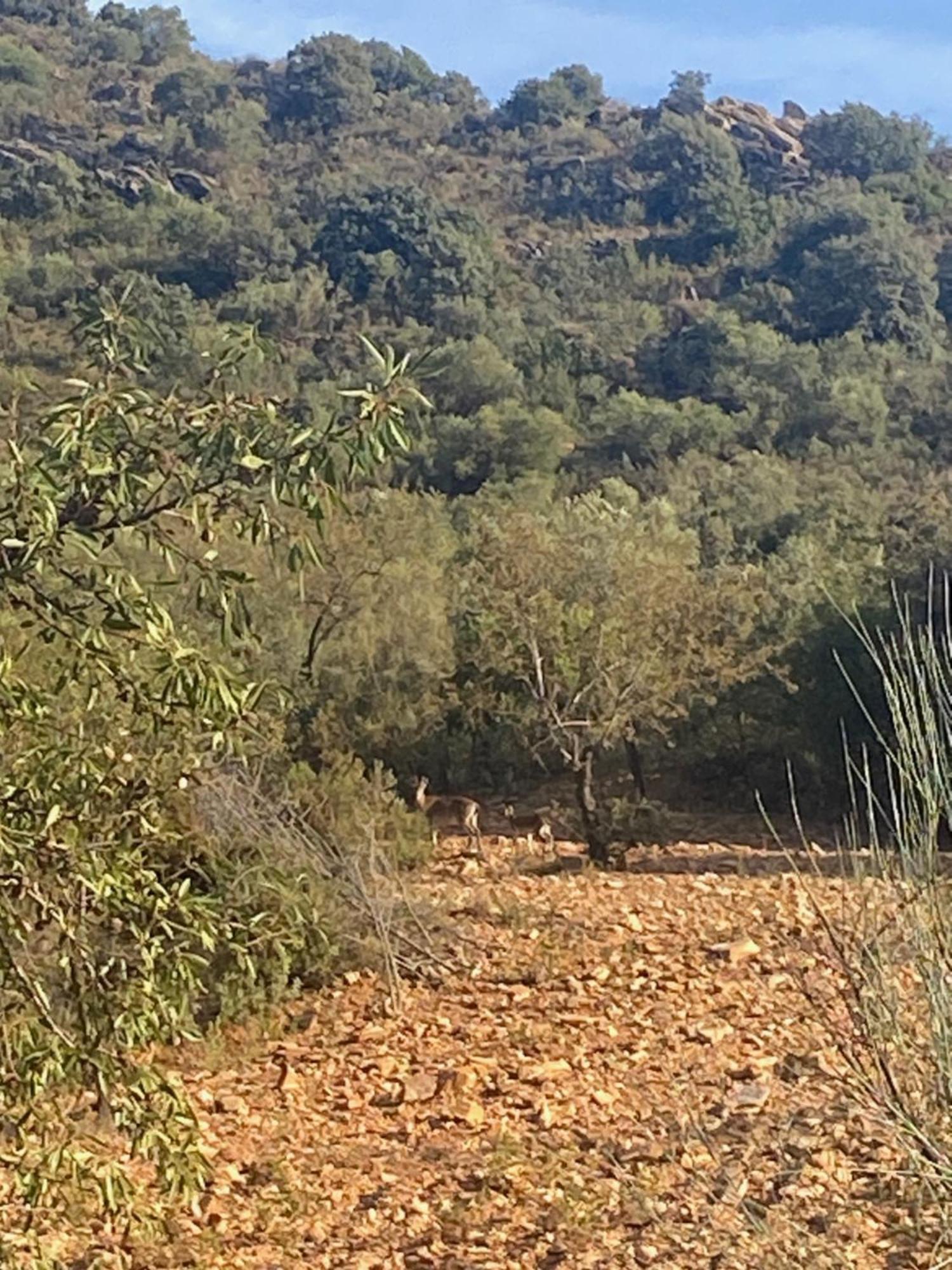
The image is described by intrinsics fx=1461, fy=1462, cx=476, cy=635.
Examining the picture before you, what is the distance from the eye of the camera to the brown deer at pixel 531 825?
1181 centimetres

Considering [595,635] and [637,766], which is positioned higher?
[595,635]

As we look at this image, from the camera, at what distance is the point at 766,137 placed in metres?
64.1

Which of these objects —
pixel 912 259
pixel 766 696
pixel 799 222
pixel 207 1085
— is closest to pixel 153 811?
pixel 207 1085

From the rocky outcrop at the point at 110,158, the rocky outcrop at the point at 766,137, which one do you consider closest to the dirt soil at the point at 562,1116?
the rocky outcrop at the point at 110,158

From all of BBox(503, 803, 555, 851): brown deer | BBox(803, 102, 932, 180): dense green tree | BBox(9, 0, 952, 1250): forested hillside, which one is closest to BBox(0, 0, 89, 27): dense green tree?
BBox(9, 0, 952, 1250): forested hillside

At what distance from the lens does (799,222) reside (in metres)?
52.5

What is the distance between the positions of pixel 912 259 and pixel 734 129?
1978 centimetres

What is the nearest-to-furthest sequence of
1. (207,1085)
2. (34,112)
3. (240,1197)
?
(240,1197) → (207,1085) → (34,112)

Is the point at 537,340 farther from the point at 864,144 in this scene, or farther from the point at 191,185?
the point at 864,144

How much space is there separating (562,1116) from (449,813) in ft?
25.0

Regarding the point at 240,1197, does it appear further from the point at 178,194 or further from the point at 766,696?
the point at 178,194

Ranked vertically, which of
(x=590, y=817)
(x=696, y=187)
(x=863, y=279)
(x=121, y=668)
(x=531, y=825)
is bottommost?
(x=531, y=825)

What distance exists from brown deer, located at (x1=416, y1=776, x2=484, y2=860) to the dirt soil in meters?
3.58

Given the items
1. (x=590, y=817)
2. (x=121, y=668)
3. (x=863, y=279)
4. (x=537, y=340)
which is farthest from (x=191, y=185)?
(x=121, y=668)
